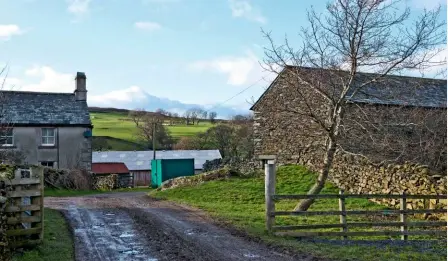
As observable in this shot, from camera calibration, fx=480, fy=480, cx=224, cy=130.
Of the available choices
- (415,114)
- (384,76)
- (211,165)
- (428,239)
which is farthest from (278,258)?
Answer: (211,165)

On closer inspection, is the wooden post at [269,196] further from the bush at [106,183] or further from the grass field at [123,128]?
the grass field at [123,128]

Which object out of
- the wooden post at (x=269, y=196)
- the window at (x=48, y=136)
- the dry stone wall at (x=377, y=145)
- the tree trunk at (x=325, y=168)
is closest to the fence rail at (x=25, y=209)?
the wooden post at (x=269, y=196)

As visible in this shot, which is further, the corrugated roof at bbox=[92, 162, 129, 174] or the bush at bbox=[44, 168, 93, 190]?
the corrugated roof at bbox=[92, 162, 129, 174]

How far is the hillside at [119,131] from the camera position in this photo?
67.3m

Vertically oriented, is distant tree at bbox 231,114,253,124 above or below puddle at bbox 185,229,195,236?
above

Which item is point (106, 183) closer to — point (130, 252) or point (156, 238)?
point (156, 238)

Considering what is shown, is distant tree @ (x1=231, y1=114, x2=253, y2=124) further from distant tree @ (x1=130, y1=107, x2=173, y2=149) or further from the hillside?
the hillside

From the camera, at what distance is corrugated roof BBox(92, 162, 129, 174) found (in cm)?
4901

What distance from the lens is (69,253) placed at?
30.0 feet

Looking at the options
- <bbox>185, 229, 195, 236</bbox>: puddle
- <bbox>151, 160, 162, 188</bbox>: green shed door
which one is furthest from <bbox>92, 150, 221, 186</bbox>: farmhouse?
<bbox>185, 229, 195, 236</bbox>: puddle

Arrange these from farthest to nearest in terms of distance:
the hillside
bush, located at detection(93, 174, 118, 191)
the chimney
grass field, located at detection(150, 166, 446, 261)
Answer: the hillside < the chimney < bush, located at detection(93, 174, 118, 191) < grass field, located at detection(150, 166, 446, 261)

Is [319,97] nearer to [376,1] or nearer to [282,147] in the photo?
[376,1]

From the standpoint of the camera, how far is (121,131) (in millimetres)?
73812

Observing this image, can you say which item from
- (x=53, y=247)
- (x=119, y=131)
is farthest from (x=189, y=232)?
(x=119, y=131)
